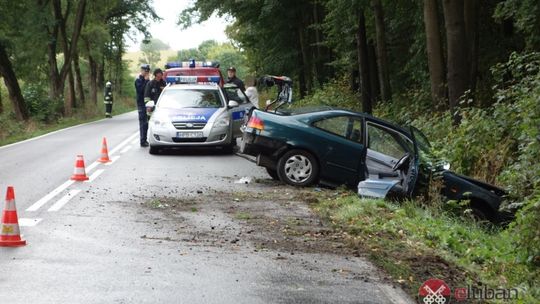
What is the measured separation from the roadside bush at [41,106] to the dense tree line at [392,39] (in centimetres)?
830

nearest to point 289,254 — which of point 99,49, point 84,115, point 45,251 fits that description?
point 45,251

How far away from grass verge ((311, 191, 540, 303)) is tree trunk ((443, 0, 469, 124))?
6.45m

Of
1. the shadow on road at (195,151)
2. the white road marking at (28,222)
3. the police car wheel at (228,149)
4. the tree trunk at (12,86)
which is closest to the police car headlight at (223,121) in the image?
the police car wheel at (228,149)

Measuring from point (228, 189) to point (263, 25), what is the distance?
82.7 feet

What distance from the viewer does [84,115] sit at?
37625 millimetres

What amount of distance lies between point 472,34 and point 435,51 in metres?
2.56

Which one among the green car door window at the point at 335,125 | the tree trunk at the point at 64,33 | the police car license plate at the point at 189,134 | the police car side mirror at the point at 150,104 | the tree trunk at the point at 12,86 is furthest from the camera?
the tree trunk at the point at 64,33

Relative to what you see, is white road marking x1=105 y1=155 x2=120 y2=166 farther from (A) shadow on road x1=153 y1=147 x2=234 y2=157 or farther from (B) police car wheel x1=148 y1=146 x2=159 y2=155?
(A) shadow on road x1=153 y1=147 x2=234 y2=157

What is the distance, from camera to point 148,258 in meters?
6.95

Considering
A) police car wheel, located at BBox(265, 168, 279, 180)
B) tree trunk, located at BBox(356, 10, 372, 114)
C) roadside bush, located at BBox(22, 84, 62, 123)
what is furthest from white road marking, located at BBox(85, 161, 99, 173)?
roadside bush, located at BBox(22, 84, 62, 123)

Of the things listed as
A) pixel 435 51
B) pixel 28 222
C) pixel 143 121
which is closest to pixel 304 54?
pixel 143 121

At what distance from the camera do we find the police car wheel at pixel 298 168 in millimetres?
12211

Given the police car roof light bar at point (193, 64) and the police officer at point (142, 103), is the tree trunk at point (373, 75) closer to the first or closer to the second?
the police car roof light bar at point (193, 64)

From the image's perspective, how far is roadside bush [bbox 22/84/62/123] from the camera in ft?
109
